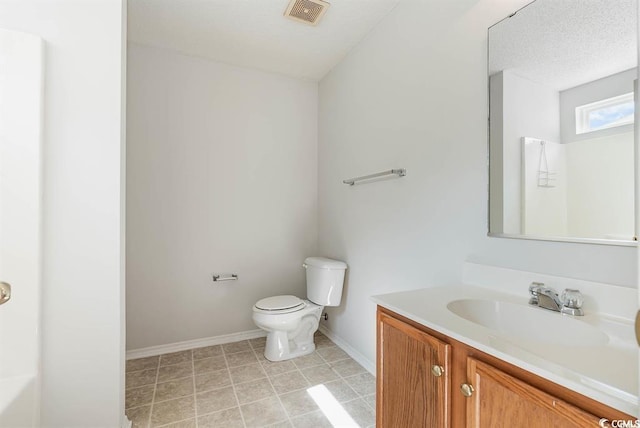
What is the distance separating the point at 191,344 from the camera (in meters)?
2.46

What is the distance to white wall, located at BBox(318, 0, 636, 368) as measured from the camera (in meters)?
1.28

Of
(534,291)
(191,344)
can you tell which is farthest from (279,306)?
(534,291)

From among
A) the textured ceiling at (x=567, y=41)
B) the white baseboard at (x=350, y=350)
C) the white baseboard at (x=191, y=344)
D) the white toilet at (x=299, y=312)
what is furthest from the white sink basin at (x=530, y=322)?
the white baseboard at (x=191, y=344)

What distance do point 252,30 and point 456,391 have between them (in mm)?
2411

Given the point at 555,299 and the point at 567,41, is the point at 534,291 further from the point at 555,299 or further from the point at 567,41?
the point at 567,41

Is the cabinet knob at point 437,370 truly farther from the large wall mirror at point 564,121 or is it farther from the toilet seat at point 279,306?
the toilet seat at point 279,306

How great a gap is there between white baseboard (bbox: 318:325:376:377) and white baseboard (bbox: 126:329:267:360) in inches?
23.0

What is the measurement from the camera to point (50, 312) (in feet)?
4.24

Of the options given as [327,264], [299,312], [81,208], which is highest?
[81,208]

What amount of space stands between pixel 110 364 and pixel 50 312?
1.14 ft

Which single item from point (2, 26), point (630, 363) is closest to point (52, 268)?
point (2, 26)

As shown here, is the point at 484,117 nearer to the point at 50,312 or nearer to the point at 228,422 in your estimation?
the point at 228,422

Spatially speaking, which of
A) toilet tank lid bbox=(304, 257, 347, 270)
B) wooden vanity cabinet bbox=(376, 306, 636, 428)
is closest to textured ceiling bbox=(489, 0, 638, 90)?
wooden vanity cabinet bbox=(376, 306, 636, 428)

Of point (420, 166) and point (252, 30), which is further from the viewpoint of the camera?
point (252, 30)
